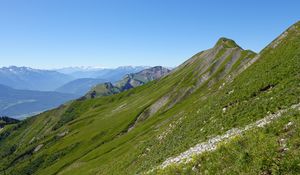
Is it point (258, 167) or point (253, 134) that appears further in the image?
point (253, 134)

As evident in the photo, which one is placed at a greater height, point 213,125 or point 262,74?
point 262,74

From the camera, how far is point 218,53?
522 feet

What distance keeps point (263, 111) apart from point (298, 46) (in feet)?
86.8

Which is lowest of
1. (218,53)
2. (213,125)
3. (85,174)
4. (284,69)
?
(85,174)

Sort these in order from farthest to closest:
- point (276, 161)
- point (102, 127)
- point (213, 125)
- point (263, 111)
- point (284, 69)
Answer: point (102, 127) → point (284, 69) → point (213, 125) → point (263, 111) → point (276, 161)

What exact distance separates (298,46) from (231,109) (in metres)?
22.7

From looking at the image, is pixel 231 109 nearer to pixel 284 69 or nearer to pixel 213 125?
pixel 213 125

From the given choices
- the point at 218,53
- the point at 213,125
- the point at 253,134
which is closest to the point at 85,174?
the point at 213,125

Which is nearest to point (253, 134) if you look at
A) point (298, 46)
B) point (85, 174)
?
point (298, 46)

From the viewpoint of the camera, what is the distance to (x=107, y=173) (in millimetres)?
58312

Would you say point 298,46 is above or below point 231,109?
above

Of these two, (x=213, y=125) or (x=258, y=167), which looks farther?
(x=213, y=125)

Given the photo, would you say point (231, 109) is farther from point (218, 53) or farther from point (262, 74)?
point (218, 53)

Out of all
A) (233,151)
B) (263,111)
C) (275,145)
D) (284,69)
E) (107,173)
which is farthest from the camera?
(107,173)
